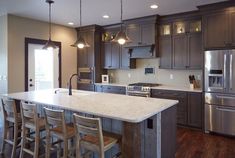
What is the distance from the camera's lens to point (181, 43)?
16.2ft

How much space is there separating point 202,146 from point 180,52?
7.71 feet

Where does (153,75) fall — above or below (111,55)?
below

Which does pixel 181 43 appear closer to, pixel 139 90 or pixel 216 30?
pixel 216 30

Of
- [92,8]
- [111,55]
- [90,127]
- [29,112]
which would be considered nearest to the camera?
[90,127]

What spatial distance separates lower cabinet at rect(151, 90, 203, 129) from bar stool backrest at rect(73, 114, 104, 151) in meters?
3.14

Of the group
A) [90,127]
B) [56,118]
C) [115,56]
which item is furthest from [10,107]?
[115,56]

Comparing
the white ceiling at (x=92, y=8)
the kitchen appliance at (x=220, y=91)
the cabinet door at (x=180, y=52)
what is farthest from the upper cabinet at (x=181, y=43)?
the kitchen appliance at (x=220, y=91)

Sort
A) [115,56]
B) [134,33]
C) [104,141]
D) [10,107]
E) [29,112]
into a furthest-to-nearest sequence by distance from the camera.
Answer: [115,56] → [134,33] → [10,107] → [29,112] → [104,141]

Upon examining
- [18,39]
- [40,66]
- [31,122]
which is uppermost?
[18,39]

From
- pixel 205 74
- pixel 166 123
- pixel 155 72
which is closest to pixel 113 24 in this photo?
pixel 155 72

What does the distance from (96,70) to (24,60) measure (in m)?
2.15

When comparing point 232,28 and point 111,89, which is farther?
point 111,89

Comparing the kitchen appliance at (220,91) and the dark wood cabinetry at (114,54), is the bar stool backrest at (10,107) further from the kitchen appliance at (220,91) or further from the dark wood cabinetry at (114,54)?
the kitchen appliance at (220,91)

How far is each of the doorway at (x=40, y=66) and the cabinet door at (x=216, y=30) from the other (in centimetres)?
424
